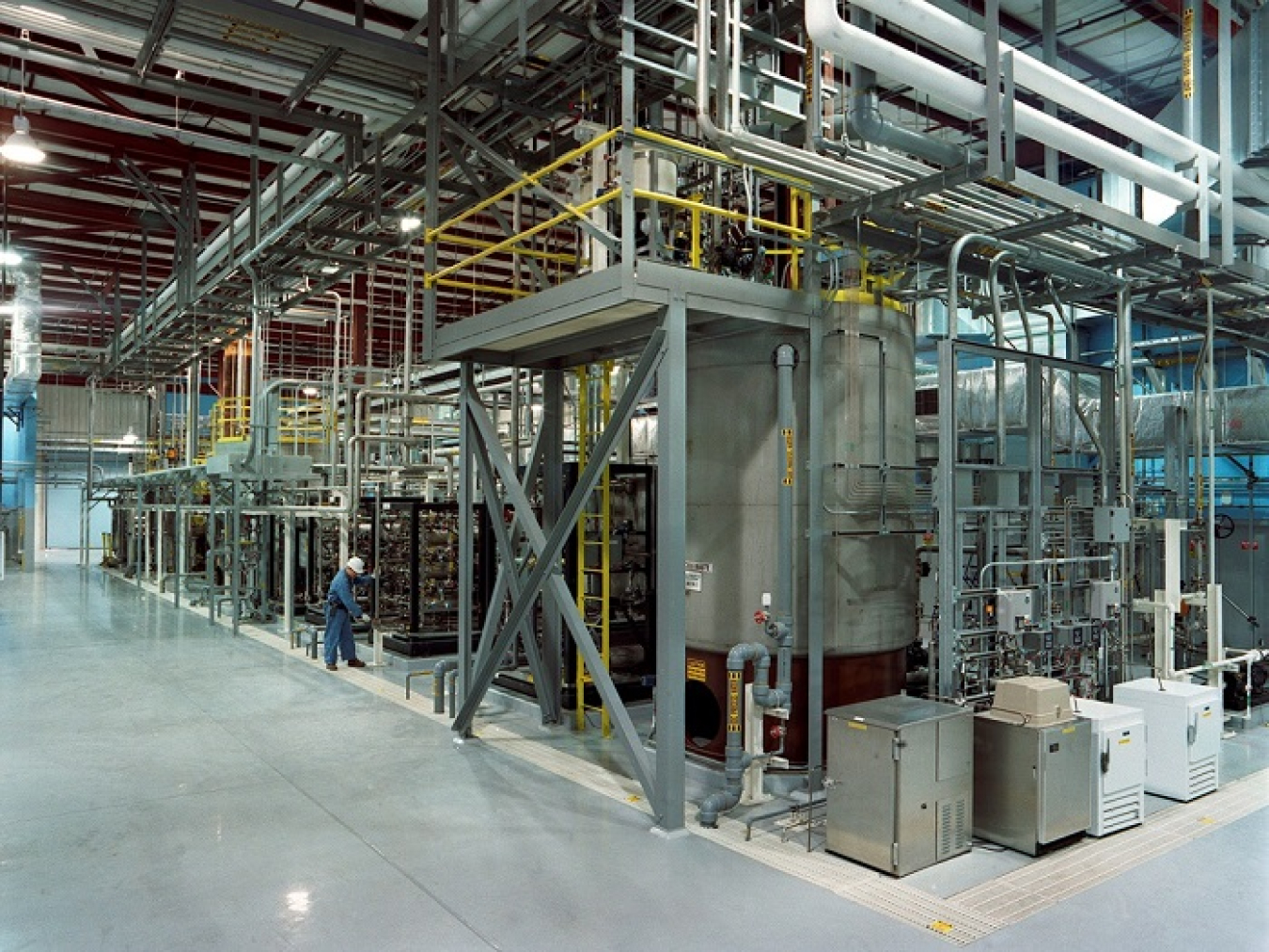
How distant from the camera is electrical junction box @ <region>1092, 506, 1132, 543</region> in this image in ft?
26.7

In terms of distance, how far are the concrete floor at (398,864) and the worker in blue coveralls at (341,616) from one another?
313cm

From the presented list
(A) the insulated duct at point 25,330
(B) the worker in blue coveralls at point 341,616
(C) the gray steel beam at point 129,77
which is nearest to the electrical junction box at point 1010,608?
(C) the gray steel beam at point 129,77

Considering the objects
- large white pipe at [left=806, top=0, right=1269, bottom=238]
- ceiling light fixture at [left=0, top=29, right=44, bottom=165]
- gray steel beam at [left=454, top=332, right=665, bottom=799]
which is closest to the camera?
large white pipe at [left=806, top=0, right=1269, bottom=238]

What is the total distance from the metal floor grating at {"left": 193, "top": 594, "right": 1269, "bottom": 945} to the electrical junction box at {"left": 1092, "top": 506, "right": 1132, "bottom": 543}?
2.20 metres

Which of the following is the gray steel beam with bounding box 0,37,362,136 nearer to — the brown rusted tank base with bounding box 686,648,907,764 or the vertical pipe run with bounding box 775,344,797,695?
the vertical pipe run with bounding box 775,344,797,695

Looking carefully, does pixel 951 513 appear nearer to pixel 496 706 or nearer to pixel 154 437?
pixel 496 706

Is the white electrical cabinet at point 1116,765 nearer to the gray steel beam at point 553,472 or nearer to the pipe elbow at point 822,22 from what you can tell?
the pipe elbow at point 822,22

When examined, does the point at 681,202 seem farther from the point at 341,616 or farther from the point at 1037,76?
the point at 341,616

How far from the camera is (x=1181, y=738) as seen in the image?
7336 mm

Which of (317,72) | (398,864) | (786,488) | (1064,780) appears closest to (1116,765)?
(1064,780)

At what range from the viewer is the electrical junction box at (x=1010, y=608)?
23.6 ft

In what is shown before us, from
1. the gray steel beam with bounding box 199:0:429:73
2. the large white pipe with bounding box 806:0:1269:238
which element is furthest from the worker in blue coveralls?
the large white pipe with bounding box 806:0:1269:238

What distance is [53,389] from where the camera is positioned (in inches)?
1441

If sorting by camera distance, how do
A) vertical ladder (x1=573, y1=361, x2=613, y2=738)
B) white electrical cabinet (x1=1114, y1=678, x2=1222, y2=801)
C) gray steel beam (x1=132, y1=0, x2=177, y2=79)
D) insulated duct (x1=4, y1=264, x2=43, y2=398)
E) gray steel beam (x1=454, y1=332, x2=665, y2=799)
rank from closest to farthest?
gray steel beam (x1=454, y1=332, x2=665, y2=799), white electrical cabinet (x1=1114, y1=678, x2=1222, y2=801), gray steel beam (x1=132, y1=0, x2=177, y2=79), vertical ladder (x1=573, y1=361, x2=613, y2=738), insulated duct (x1=4, y1=264, x2=43, y2=398)
